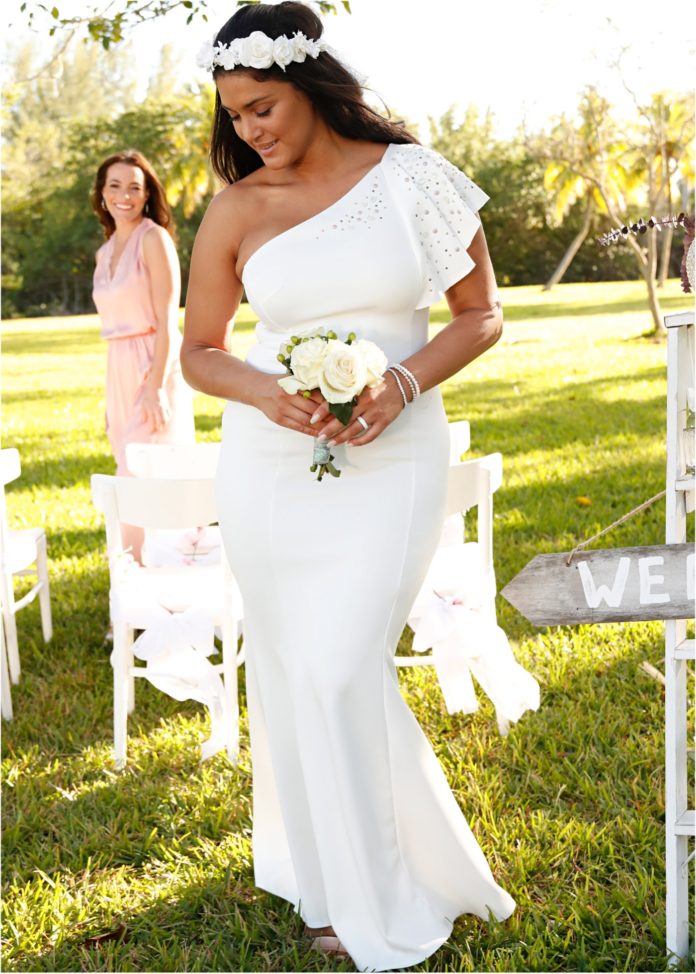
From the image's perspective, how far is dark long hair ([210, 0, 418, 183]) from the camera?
9.50 ft

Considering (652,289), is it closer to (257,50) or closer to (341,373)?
(257,50)

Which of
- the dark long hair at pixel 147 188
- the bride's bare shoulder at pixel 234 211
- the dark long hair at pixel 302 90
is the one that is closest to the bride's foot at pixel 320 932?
A: the bride's bare shoulder at pixel 234 211

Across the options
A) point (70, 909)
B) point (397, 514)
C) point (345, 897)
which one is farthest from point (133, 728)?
point (397, 514)

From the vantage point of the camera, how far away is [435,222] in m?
2.99

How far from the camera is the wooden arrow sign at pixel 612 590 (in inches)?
100

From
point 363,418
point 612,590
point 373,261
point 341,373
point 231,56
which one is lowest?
point 612,590

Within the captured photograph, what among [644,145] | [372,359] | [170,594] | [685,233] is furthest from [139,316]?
[644,145]

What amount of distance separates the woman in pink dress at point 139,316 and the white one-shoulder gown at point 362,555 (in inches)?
112

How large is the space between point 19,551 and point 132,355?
1.36m

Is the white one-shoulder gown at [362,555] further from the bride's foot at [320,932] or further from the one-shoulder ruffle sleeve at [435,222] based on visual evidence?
the bride's foot at [320,932]

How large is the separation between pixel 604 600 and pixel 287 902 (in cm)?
148

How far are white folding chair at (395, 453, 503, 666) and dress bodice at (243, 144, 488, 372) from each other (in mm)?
1381

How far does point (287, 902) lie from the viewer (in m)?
3.33

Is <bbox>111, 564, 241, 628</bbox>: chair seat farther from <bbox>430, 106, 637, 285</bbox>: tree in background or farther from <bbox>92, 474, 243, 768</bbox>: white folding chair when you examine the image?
<bbox>430, 106, 637, 285</bbox>: tree in background
